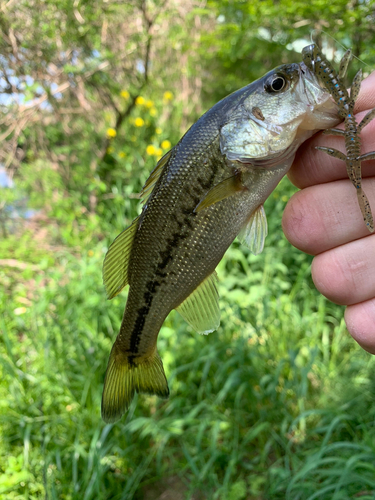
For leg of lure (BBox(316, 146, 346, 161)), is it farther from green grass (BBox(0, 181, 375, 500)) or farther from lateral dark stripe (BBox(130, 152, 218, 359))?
green grass (BBox(0, 181, 375, 500))

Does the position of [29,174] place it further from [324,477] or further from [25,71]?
[324,477]

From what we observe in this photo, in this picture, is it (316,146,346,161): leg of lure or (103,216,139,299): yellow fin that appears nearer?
(316,146,346,161): leg of lure

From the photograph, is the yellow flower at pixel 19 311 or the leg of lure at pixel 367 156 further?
the yellow flower at pixel 19 311

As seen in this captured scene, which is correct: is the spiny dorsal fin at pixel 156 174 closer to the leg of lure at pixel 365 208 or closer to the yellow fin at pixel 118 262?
the yellow fin at pixel 118 262

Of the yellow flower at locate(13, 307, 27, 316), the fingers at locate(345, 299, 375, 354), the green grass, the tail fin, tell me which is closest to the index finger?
the fingers at locate(345, 299, 375, 354)

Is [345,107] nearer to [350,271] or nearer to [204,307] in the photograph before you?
[350,271]

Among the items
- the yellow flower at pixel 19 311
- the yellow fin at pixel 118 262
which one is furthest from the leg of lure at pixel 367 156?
the yellow flower at pixel 19 311
